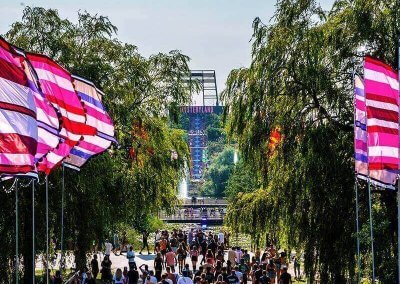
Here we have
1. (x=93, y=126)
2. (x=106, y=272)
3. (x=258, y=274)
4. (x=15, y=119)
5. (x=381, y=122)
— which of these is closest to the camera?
(x=15, y=119)

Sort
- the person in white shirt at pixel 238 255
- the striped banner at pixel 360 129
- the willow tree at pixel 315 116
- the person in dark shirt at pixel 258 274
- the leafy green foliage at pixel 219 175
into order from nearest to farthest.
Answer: the striped banner at pixel 360 129, the willow tree at pixel 315 116, the person in dark shirt at pixel 258 274, the person in white shirt at pixel 238 255, the leafy green foliage at pixel 219 175

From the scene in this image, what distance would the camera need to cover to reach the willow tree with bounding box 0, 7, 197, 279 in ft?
82.9

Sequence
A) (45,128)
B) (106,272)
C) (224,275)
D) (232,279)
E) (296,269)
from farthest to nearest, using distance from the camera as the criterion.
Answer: (296,269) → (106,272) → (224,275) → (232,279) → (45,128)

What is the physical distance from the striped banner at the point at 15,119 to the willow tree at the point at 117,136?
11.4 m

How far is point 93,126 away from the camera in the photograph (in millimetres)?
20469

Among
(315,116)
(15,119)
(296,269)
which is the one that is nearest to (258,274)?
(315,116)

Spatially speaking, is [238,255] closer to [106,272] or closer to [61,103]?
[106,272]

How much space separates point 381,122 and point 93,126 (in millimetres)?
6597

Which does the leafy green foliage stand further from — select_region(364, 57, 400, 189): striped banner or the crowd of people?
select_region(364, 57, 400, 189): striped banner

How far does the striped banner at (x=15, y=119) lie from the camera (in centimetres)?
1238

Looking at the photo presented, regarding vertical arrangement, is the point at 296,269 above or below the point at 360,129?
below

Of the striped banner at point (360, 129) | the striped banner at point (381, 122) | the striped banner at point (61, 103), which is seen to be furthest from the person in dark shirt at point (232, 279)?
the striped banner at point (381, 122)

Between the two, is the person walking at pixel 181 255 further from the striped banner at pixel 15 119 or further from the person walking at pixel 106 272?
the striped banner at pixel 15 119

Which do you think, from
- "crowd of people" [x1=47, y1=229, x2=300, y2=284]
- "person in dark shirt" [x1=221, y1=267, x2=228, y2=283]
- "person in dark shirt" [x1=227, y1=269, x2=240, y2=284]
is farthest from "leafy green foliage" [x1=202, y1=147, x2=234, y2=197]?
"person in dark shirt" [x1=227, y1=269, x2=240, y2=284]
